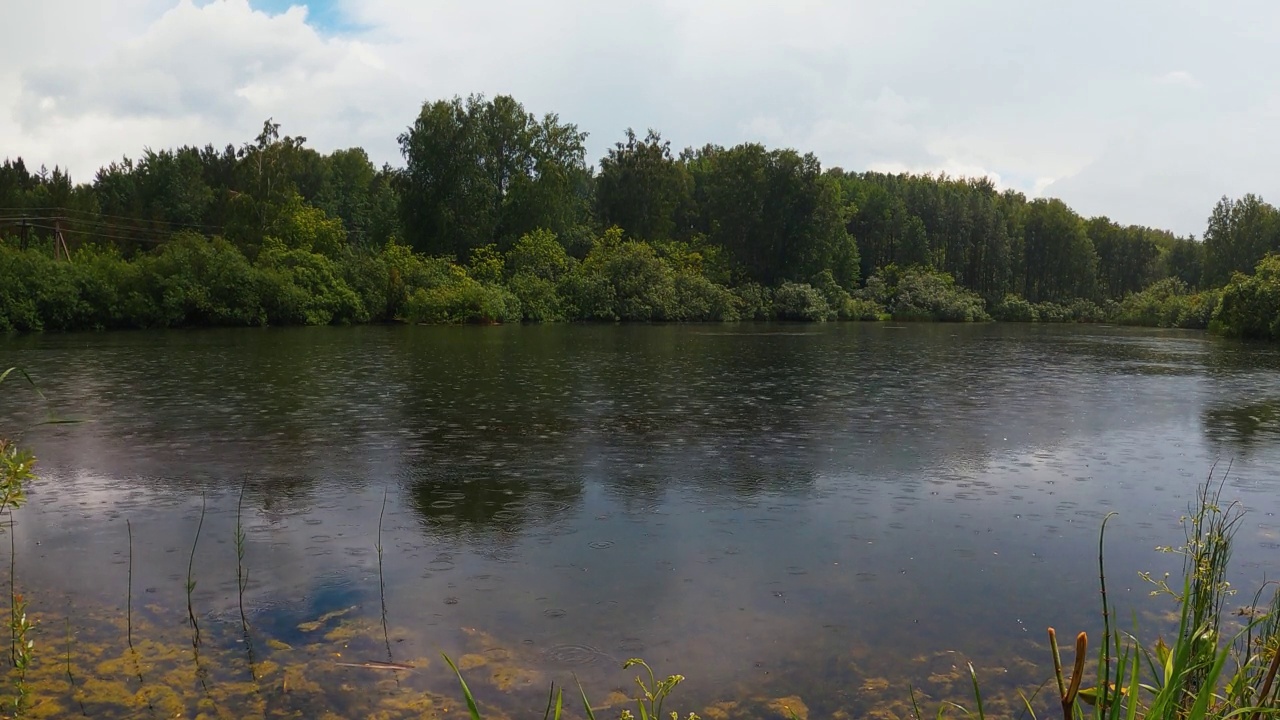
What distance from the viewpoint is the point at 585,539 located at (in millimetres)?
8398

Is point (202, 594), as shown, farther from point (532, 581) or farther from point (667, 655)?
point (667, 655)

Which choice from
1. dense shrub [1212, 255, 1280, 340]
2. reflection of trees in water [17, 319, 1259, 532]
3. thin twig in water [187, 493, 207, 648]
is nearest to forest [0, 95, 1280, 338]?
dense shrub [1212, 255, 1280, 340]

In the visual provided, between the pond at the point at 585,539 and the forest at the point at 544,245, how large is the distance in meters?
31.1

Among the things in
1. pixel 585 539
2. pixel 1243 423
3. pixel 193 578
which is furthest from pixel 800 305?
pixel 193 578

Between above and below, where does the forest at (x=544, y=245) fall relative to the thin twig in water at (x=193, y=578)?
above

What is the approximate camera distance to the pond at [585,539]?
18.1 ft

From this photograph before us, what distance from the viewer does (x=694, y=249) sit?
8369cm

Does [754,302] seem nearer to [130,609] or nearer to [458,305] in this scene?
[458,305]

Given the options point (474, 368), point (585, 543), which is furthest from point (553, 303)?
point (585, 543)

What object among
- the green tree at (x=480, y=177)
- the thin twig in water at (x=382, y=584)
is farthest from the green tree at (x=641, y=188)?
the thin twig in water at (x=382, y=584)

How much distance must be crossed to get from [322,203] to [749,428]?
88629mm

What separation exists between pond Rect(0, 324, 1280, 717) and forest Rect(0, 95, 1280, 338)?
1224 inches

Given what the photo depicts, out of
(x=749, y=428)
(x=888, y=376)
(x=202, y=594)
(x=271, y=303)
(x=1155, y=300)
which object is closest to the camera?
(x=202, y=594)

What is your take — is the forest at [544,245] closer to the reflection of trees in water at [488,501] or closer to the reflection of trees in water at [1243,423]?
the reflection of trees in water at [1243,423]
